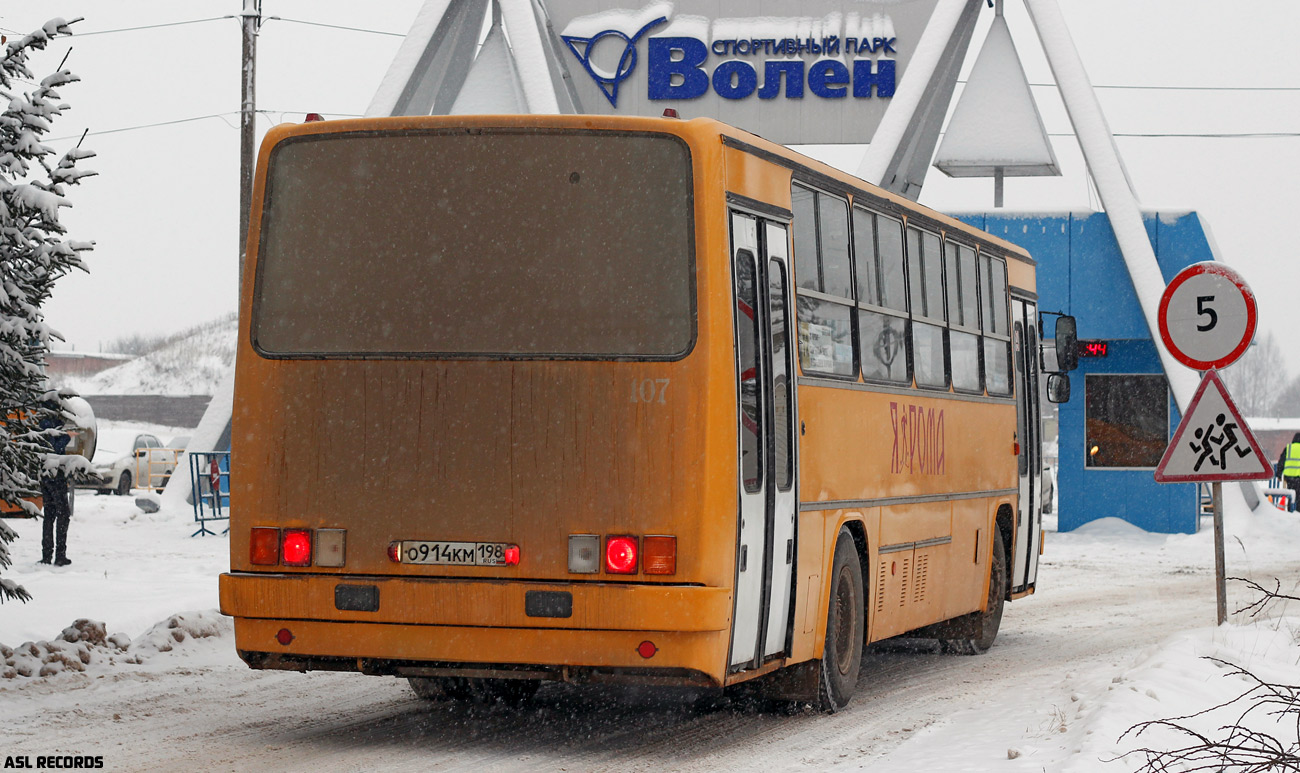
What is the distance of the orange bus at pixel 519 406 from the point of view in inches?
323

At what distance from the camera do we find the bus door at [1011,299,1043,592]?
1496 centimetres

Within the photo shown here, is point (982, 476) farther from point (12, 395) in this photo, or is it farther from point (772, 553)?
point (12, 395)

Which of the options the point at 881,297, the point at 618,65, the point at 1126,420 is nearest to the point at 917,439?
the point at 881,297

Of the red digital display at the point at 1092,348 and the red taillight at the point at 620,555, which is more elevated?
the red digital display at the point at 1092,348

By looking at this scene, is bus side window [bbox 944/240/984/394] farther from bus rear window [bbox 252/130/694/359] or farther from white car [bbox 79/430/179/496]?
white car [bbox 79/430/179/496]

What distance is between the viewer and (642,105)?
115 ft

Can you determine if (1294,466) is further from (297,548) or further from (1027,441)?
(297,548)

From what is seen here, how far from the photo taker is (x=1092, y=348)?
1185 inches

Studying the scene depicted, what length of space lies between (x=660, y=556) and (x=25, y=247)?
4499 mm

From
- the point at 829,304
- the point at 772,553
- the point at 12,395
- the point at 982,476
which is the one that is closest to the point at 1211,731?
the point at 772,553

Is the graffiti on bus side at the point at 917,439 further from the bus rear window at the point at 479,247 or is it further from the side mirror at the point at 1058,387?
the side mirror at the point at 1058,387

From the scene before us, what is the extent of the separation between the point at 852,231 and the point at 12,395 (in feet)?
16.9

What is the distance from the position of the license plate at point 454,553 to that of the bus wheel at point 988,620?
6.71m

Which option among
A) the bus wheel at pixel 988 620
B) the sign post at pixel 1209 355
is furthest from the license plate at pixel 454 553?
the bus wheel at pixel 988 620
